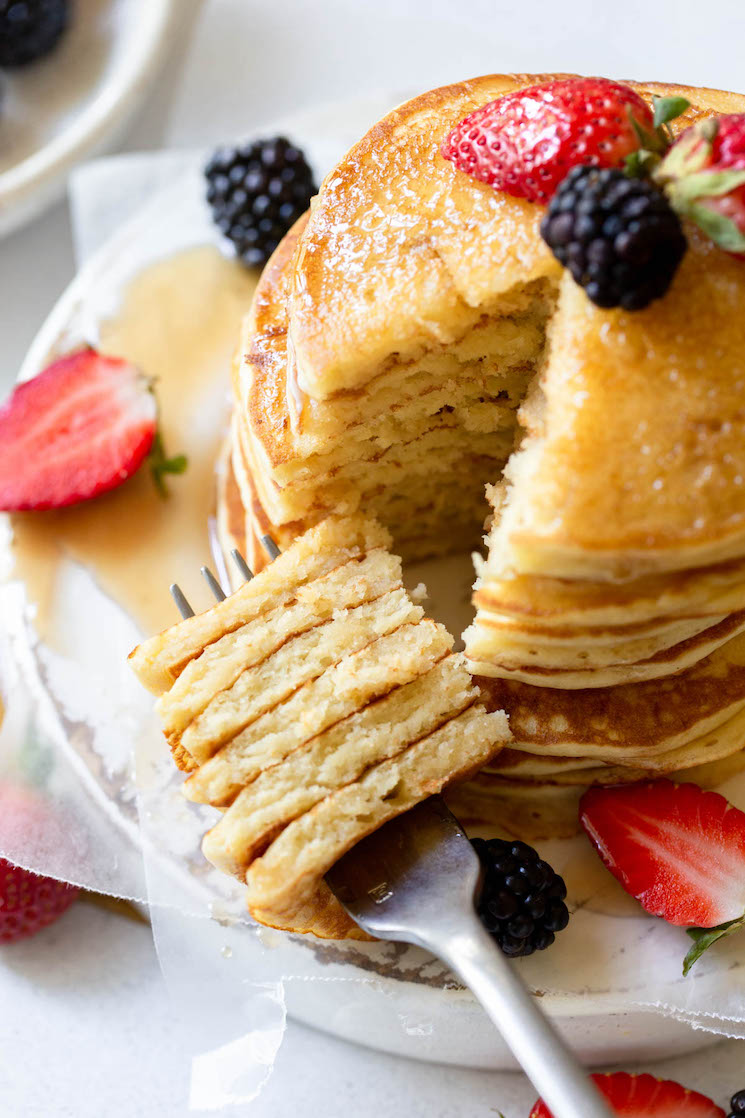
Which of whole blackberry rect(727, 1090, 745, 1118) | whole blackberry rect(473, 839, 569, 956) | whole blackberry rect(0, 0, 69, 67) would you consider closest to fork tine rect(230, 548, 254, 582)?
whole blackberry rect(473, 839, 569, 956)

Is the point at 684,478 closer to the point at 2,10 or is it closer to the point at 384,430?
the point at 384,430

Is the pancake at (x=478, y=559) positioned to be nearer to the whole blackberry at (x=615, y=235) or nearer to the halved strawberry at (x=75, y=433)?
the whole blackberry at (x=615, y=235)

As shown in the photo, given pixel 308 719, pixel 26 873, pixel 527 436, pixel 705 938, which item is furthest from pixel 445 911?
pixel 26 873

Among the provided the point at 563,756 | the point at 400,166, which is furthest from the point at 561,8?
the point at 563,756

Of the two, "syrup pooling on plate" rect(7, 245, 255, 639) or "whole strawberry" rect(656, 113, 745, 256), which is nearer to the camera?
"whole strawberry" rect(656, 113, 745, 256)

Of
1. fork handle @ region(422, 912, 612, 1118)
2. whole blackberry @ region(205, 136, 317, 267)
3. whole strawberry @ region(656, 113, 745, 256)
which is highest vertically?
whole strawberry @ region(656, 113, 745, 256)

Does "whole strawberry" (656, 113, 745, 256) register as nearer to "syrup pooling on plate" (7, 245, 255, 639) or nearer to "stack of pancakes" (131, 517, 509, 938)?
"stack of pancakes" (131, 517, 509, 938)

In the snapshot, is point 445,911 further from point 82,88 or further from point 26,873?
point 82,88

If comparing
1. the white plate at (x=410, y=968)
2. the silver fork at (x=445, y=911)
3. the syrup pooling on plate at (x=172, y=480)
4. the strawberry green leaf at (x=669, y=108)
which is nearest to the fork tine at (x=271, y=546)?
the syrup pooling on plate at (x=172, y=480)
